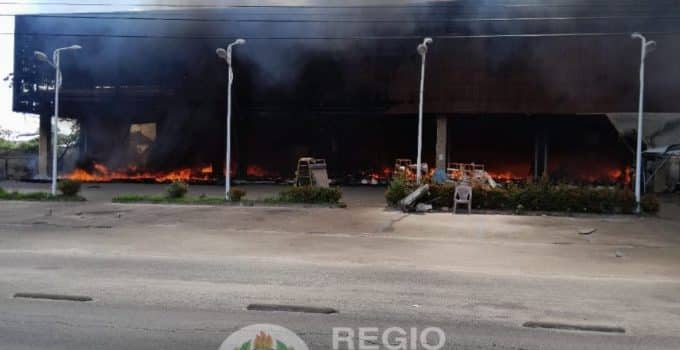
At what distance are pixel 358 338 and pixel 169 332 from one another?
4.59ft

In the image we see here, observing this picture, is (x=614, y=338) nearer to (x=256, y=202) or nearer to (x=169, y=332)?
(x=169, y=332)

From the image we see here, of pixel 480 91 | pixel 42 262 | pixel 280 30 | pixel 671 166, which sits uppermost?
pixel 280 30

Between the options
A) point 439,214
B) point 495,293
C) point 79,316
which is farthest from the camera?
point 439,214

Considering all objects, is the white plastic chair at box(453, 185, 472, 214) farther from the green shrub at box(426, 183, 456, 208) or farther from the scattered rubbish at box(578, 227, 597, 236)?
the scattered rubbish at box(578, 227, 597, 236)

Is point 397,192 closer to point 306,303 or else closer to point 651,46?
point 651,46

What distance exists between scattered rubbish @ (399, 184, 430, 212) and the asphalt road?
6949 mm

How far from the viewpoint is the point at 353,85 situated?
24312 millimetres

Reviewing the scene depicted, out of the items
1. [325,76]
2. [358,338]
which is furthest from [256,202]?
[358,338]

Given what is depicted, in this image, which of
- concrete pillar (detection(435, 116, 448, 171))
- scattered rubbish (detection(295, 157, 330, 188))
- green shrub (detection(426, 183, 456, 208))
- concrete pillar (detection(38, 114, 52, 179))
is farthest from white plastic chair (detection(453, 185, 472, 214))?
concrete pillar (detection(38, 114, 52, 179))

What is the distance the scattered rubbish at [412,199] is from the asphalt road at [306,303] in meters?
6.95

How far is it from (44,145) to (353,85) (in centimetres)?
1468

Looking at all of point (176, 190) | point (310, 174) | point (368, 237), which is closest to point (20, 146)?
point (176, 190)

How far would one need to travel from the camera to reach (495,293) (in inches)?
228

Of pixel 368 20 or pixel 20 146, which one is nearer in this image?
pixel 368 20
